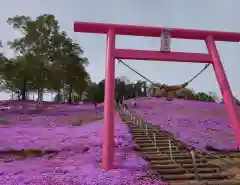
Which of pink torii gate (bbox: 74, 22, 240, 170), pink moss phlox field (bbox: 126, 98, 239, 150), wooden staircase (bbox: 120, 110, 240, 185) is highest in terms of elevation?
pink torii gate (bbox: 74, 22, 240, 170)

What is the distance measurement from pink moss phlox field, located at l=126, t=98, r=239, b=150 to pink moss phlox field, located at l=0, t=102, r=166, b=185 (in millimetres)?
3657

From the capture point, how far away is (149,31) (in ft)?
35.4

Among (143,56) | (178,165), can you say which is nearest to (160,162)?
(178,165)

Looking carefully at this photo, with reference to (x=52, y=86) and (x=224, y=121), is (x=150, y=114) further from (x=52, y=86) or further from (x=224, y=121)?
(x=52, y=86)

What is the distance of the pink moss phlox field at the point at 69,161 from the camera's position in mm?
9125

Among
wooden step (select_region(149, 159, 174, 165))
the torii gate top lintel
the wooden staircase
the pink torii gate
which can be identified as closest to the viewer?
the wooden staircase

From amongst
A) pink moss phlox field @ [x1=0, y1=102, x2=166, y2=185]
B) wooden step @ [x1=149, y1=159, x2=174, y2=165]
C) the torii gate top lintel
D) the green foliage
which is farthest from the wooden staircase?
the green foliage

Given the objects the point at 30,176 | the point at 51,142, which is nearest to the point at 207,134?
the point at 51,142

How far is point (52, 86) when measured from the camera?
4097 centimetres

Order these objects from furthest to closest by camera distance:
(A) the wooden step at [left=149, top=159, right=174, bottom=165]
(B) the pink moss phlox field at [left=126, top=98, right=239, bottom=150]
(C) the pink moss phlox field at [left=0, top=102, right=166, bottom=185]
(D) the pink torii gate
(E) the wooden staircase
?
(B) the pink moss phlox field at [left=126, top=98, right=239, bottom=150] → (A) the wooden step at [left=149, top=159, right=174, bottom=165] → (D) the pink torii gate → (E) the wooden staircase → (C) the pink moss phlox field at [left=0, top=102, right=166, bottom=185]

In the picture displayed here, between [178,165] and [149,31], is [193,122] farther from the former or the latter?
[149,31]

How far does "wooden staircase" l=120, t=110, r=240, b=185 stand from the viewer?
939cm

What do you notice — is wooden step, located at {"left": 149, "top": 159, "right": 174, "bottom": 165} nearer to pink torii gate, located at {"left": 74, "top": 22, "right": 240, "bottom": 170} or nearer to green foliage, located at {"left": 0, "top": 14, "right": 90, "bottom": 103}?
pink torii gate, located at {"left": 74, "top": 22, "right": 240, "bottom": 170}

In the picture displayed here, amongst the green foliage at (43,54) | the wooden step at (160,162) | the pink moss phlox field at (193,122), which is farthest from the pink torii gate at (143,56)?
the green foliage at (43,54)
